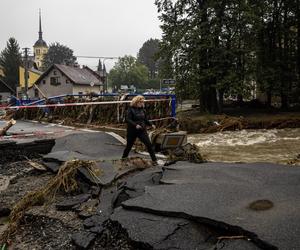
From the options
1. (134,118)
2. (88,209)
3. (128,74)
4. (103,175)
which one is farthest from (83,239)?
(128,74)

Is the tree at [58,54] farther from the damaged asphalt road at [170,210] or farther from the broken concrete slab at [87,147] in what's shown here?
the damaged asphalt road at [170,210]

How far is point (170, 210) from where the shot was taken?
5.51 m

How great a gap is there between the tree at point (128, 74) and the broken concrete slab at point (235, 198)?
339 ft

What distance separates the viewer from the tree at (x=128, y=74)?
362ft

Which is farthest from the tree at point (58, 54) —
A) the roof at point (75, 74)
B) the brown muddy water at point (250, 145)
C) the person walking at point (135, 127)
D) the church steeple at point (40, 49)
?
the person walking at point (135, 127)

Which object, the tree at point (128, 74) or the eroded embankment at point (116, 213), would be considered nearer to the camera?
the eroded embankment at point (116, 213)

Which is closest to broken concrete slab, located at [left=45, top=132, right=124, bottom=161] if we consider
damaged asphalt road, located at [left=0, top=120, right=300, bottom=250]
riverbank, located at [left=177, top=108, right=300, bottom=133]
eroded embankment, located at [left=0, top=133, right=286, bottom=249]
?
eroded embankment, located at [left=0, top=133, right=286, bottom=249]

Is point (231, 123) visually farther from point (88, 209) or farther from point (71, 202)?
point (88, 209)

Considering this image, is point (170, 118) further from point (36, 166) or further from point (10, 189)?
point (10, 189)

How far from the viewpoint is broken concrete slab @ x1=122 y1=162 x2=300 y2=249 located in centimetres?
464

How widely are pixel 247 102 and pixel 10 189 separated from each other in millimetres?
26830

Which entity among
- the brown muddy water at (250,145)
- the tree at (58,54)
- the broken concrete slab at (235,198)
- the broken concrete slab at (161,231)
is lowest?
the brown muddy water at (250,145)

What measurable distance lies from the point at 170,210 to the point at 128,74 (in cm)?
10635

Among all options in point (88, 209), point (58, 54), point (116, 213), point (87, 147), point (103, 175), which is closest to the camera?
point (116, 213)
